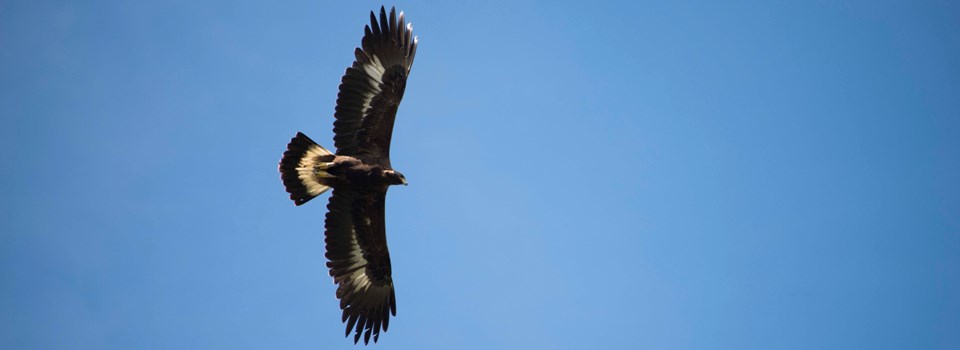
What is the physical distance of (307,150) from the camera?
1083cm

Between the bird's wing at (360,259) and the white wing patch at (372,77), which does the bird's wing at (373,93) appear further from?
the bird's wing at (360,259)

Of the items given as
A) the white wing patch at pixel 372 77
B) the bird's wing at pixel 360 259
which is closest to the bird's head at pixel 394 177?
the bird's wing at pixel 360 259

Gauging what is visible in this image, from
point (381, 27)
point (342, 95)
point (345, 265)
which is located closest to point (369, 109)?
point (342, 95)

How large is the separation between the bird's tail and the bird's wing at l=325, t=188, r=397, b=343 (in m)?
0.46

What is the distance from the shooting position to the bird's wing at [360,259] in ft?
37.6

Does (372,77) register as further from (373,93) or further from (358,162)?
(358,162)

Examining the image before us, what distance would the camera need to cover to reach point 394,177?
10.9m

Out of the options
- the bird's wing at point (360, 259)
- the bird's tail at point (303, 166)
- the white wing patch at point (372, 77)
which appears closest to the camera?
the bird's tail at point (303, 166)

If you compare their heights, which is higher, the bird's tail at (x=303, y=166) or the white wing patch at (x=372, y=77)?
the white wing patch at (x=372, y=77)

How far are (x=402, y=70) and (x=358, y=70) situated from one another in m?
0.62

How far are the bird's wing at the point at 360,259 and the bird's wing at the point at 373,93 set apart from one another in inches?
27.3

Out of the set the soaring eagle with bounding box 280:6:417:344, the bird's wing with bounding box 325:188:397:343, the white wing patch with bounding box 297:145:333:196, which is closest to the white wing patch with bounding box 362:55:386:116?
the soaring eagle with bounding box 280:6:417:344

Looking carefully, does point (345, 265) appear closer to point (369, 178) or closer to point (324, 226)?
point (324, 226)

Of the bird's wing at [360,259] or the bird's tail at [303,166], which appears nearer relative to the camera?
the bird's tail at [303,166]
